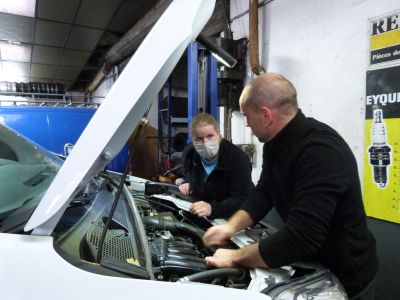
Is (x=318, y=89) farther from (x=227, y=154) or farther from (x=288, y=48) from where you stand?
(x=227, y=154)

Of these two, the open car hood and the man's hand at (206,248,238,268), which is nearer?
the open car hood

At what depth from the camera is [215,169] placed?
2.08 m

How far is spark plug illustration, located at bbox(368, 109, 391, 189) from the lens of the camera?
2078 millimetres

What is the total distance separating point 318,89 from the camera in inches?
102

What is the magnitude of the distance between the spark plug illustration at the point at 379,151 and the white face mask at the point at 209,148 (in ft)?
3.74

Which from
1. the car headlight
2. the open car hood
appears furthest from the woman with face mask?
the open car hood

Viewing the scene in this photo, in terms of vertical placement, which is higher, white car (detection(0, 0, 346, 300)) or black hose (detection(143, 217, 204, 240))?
white car (detection(0, 0, 346, 300))

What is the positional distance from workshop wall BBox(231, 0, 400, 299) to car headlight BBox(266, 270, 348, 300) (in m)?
1.29

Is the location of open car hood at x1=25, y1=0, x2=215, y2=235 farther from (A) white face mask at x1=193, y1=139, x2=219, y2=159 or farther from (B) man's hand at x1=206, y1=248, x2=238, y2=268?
(A) white face mask at x1=193, y1=139, x2=219, y2=159

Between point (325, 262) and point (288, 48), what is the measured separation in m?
2.23

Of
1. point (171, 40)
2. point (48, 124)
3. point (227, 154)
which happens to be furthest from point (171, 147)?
point (171, 40)

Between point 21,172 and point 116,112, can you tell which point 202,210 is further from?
point 116,112

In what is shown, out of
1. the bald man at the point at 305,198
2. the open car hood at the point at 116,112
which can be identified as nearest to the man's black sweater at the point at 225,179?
the bald man at the point at 305,198

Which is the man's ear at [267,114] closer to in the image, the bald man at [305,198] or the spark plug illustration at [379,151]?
the bald man at [305,198]
